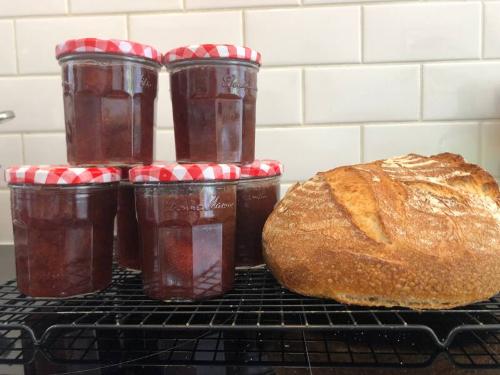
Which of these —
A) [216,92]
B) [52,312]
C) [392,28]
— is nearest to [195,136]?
[216,92]

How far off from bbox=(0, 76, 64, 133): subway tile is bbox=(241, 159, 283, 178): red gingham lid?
631mm

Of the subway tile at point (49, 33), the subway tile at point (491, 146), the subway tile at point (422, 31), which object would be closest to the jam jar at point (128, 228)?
the subway tile at point (49, 33)

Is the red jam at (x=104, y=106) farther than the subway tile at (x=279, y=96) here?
No

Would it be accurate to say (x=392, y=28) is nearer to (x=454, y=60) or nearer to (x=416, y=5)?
(x=416, y=5)

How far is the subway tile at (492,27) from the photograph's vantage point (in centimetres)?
112

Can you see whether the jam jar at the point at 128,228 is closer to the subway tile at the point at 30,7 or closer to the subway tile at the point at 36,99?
the subway tile at the point at 36,99

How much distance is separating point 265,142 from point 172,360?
0.71 m

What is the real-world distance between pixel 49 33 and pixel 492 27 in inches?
46.7

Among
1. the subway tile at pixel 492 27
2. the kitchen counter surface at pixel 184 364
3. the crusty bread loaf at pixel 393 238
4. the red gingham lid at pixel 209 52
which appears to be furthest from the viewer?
the subway tile at pixel 492 27

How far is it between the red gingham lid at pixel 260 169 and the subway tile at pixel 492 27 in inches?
26.6

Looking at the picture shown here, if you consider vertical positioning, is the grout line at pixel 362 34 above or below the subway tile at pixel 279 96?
above

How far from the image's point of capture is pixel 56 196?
0.74 meters

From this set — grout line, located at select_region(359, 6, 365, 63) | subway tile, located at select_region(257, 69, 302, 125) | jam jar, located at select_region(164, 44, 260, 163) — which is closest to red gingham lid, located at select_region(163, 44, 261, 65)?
jam jar, located at select_region(164, 44, 260, 163)

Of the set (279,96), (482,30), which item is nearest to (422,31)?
(482,30)
